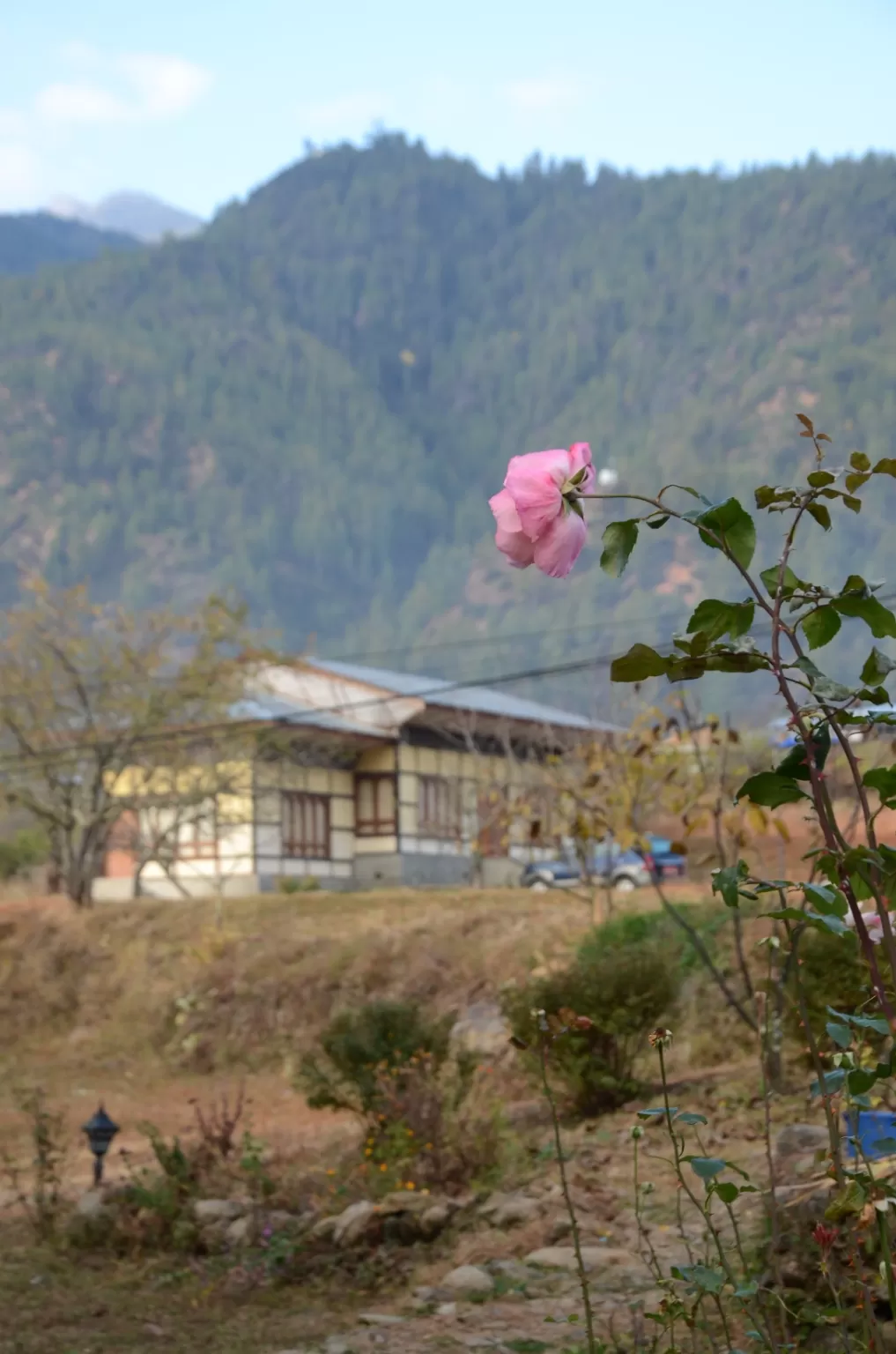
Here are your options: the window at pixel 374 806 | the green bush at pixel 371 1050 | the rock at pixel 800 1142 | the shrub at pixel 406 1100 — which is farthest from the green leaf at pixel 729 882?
the window at pixel 374 806

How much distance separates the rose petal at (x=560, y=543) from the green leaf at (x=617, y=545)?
46 millimetres

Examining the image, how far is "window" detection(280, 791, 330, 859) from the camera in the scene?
104 ft

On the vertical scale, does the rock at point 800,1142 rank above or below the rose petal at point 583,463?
below

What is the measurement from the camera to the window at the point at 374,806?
1319 inches

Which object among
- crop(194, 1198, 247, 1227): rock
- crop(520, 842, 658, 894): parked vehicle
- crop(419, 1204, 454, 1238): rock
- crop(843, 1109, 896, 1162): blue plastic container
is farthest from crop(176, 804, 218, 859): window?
crop(843, 1109, 896, 1162): blue plastic container

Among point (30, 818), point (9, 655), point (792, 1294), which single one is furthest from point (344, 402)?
point (792, 1294)

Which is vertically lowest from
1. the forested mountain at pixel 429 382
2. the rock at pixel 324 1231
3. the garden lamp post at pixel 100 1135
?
the rock at pixel 324 1231

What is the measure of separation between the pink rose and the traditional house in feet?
90.6

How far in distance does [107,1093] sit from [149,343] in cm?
13392

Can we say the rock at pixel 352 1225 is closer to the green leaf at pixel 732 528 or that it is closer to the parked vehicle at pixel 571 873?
the green leaf at pixel 732 528

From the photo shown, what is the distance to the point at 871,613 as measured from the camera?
2.07m

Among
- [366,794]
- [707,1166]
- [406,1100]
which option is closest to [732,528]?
[707,1166]

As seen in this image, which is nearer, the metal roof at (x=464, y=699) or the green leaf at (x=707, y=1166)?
the green leaf at (x=707, y=1166)

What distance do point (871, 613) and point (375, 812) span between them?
31.9 meters
